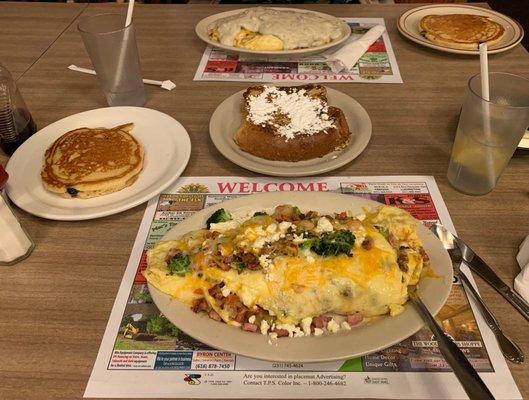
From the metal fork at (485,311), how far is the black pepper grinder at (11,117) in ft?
4.35

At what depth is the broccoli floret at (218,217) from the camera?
3.42 ft

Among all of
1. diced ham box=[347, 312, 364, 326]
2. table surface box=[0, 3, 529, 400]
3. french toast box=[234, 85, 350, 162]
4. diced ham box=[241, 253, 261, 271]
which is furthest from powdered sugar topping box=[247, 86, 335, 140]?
diced ham box=[347, 312, 364, 326]

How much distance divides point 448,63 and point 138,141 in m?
1.34

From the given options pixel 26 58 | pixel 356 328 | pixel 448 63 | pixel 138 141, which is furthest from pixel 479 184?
pixel 26 58

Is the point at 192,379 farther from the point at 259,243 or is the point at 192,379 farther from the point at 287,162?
the point at 287,162

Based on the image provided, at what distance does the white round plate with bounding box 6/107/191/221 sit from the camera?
118 centimetres

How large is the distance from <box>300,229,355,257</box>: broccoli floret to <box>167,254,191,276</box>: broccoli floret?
256mm

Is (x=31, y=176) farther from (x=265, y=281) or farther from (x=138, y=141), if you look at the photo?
(x=265, y=281)

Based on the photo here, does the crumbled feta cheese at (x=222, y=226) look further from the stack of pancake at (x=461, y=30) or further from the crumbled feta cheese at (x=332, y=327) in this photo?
the stack of pancake at (x=461, y=30)

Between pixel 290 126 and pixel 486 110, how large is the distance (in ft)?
1.82

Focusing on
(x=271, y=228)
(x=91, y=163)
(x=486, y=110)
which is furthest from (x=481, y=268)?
(x=91, y=163)

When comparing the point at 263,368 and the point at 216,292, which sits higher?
the point at 216,292

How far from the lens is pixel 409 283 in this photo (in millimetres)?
907

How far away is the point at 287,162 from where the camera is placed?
134cm
